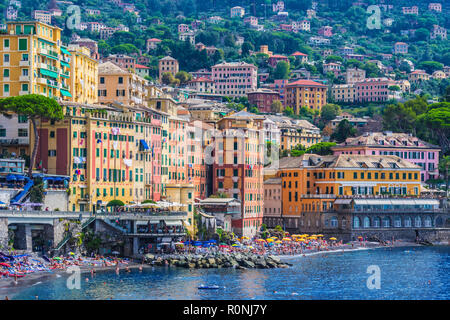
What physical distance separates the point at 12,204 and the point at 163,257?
52.8ft

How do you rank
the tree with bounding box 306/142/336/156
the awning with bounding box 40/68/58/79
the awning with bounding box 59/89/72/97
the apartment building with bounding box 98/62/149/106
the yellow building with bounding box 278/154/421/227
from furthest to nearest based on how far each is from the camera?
the tree with bounding box 306/142/336/156, the yellow building with bounding box 278/154/421/227, the apartment building with bounding box 98/62/149/106, the awning with bounding box 59/89/72/97, the awning with bounding box 40/68/58/79

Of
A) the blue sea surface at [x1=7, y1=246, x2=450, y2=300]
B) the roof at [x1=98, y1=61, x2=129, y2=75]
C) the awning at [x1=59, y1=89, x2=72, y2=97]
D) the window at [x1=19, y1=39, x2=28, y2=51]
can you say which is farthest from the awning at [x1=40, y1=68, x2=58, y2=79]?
the blue sea surface at [x1=7, y1=246, x2=450, y2=300]

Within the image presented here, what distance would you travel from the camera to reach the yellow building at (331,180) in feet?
401

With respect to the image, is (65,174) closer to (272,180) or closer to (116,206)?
(116,206)

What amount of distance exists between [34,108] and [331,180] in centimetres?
4748

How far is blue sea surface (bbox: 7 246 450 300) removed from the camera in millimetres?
68938

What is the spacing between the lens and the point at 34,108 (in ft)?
301

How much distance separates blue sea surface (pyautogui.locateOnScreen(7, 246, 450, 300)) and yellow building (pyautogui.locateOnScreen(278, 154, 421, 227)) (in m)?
22.9

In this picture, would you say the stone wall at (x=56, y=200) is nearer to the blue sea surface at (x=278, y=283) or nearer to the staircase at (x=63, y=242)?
the staircase at (x=63, y=242)

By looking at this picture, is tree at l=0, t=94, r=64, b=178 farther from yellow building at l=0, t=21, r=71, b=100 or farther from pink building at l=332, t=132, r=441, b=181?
pink building at l=332, t=132, r=441, b=181

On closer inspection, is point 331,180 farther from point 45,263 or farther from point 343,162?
point 45,263

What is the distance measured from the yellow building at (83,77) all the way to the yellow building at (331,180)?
1191 inches

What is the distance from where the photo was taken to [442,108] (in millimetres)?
170000
